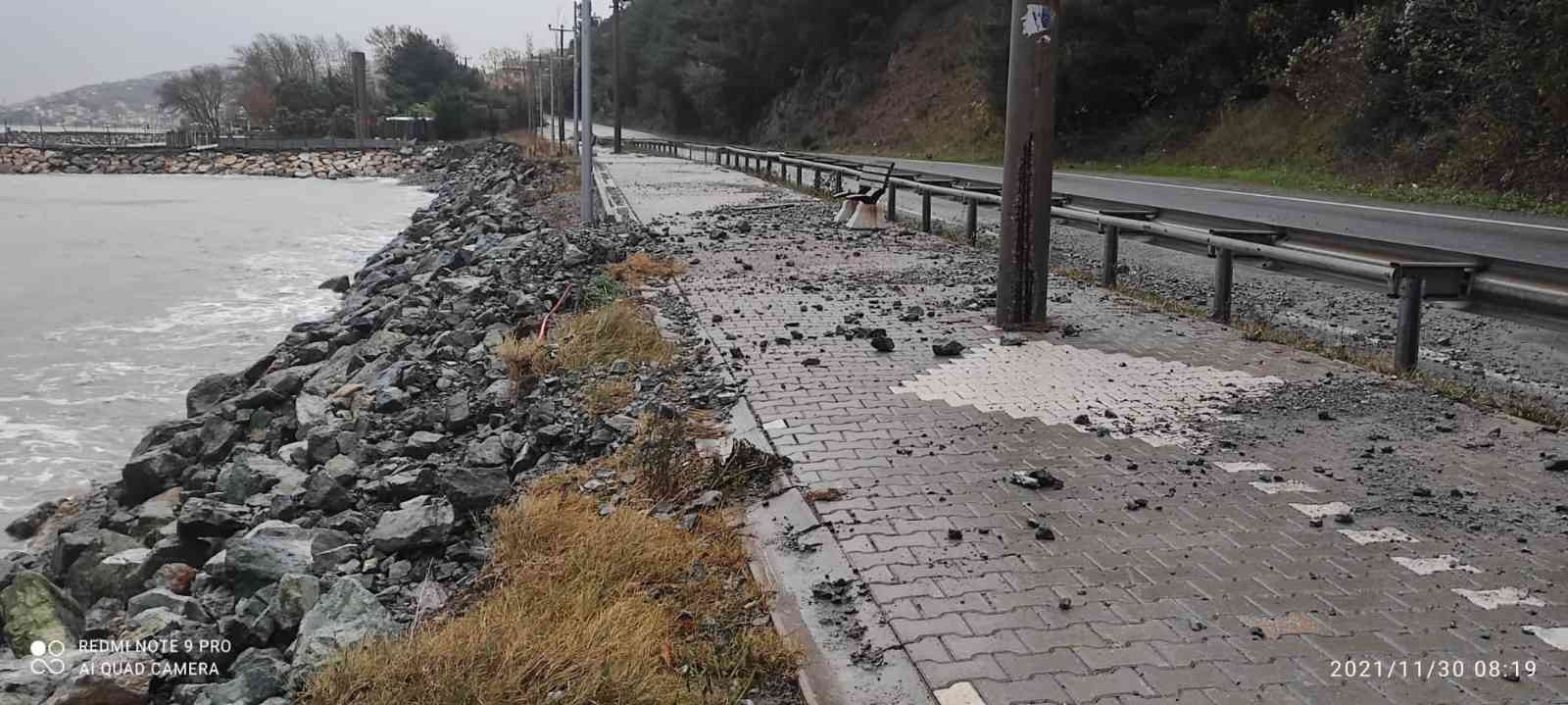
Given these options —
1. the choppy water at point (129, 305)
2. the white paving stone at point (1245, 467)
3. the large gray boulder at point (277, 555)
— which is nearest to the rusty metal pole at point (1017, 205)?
the white paving stone at point (1245, 467)

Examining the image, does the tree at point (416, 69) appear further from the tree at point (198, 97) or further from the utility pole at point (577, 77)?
the utility pole at point (577, 77)

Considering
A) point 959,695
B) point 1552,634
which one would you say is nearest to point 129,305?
point 959,695

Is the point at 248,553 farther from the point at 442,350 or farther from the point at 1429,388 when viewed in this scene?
the point at 1429,388

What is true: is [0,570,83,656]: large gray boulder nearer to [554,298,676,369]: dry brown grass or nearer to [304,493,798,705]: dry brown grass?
[304,493,798,705]: dry brown grass

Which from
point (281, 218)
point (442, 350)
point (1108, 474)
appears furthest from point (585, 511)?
point (281, 218)

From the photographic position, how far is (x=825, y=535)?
4809 millimetres

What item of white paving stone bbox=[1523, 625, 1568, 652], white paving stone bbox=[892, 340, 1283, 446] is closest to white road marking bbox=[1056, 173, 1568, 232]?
white paving stone bbox=[892, 340, 1283, 446]

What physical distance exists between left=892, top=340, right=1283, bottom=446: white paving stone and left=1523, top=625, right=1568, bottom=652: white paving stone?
2209mm

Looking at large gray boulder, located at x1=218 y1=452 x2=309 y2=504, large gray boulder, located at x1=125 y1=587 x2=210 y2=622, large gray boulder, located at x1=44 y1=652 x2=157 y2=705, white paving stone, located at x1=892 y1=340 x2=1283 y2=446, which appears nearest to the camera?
large gray boulder, located at x1=44 y1=652 x2=157 y2=705

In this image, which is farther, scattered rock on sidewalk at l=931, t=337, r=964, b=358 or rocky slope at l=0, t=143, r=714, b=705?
scattered rock on sidewalk at l=931, t=337, r=964, b=358

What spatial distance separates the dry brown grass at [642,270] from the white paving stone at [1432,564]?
8119mm

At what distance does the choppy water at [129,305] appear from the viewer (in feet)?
41.6

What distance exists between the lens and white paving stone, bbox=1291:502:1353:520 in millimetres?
5004

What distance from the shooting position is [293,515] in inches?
271
